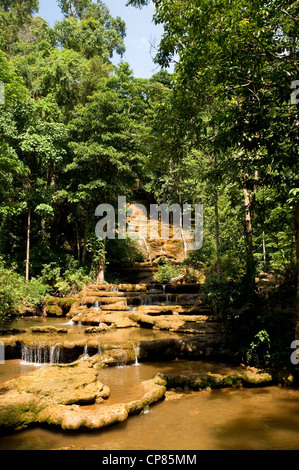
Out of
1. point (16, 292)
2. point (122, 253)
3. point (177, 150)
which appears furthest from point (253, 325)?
point (122, 253)

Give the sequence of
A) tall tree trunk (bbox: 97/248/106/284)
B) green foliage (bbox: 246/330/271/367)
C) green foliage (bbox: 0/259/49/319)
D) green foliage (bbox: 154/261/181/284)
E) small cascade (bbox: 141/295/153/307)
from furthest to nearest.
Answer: tall tree trunk (bbox: 97/248/106/284) → green foliage (bbox: 154/261/181/284) → small cascade (bbox: 141/295/153/307) → green foliage (bbox: 0/259/49/319) → green foliage (bbox: 246/330/271/367)

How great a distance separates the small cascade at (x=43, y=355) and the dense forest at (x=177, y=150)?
9.37 feet

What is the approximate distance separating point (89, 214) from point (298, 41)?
16.0m

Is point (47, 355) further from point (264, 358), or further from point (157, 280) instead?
point (157, 280)

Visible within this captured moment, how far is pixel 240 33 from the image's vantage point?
5008 mm

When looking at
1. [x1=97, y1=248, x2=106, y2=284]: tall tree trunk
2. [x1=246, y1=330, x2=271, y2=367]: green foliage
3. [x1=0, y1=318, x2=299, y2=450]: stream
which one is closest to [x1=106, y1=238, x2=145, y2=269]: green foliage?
[x1=97, y1=248, x2=106, y2=284]: tall tree trunk

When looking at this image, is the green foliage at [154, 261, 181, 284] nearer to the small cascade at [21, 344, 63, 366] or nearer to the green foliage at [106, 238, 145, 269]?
the green foliage at [106, 238, 145, 269]

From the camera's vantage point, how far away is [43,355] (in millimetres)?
7934

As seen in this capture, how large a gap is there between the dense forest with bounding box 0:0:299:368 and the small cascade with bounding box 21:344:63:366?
2.85 meters

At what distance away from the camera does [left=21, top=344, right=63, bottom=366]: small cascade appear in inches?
311

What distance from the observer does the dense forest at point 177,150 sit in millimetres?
5246

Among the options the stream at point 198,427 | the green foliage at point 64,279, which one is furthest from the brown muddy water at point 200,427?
the green foliage at point 64,279
